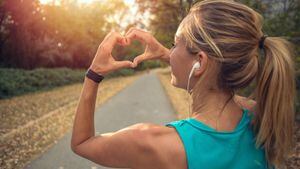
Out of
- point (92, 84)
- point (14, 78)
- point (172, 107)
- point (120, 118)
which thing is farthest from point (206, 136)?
point (14, 78)

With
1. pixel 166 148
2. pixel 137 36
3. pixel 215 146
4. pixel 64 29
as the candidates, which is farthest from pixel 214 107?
pixel 64 29

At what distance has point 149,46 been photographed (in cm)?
208

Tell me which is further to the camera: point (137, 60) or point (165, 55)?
point (165, 55)

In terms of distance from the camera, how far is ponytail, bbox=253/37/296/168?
5.56 feet

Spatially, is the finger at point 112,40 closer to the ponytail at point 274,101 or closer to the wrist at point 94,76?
the wrist at point 94,76

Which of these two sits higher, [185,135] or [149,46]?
[149,46]

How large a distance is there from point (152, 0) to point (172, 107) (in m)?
8.30

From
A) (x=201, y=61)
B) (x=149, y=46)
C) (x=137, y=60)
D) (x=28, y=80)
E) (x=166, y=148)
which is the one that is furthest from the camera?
(x=28, y=80)

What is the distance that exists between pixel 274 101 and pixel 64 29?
38249 millimetres

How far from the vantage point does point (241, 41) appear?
5.40ft

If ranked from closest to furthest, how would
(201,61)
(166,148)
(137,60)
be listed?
1. (166,148)
2. (201,61)
3. (137,60)

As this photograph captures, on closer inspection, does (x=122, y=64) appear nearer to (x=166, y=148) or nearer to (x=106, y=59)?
(x=106, y=59)

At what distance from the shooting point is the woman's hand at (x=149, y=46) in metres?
1.97

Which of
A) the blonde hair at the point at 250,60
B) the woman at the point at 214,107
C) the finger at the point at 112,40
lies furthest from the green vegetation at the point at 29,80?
the blonde hair at the point at 250,60
